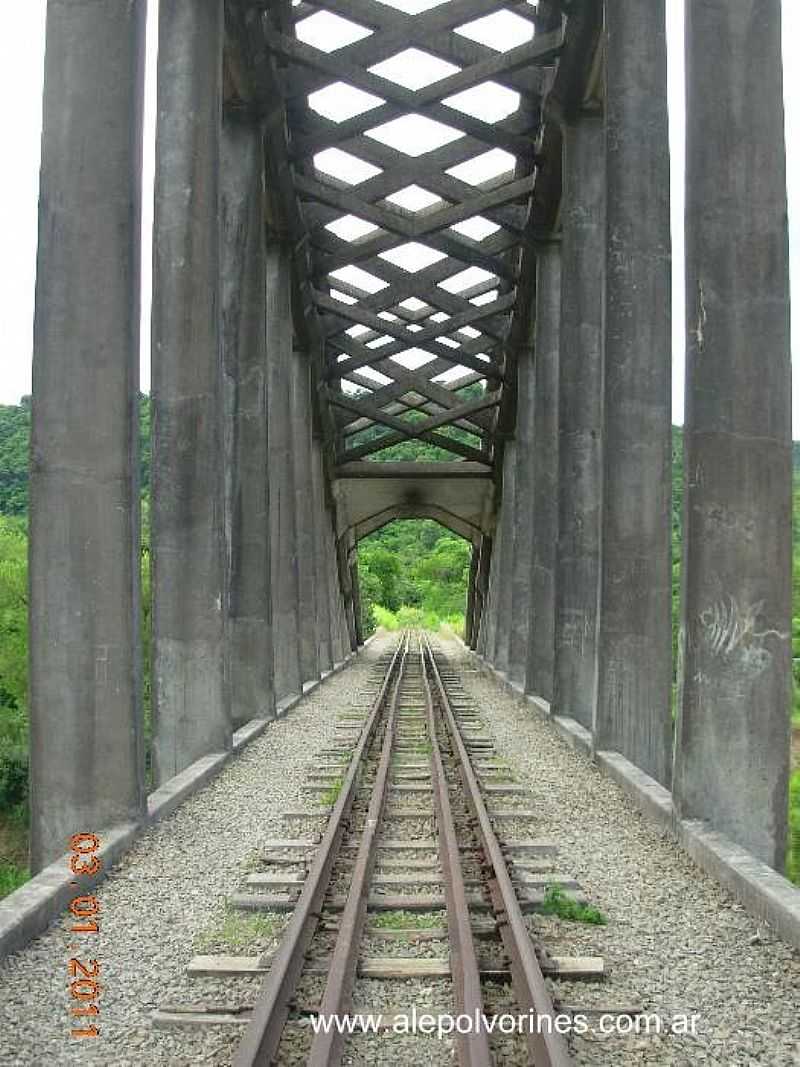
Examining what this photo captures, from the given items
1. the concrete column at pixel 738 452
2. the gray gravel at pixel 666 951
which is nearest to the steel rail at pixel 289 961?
the gray gravel at pixel 666 951

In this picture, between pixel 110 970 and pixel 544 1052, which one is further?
pixel 110 970

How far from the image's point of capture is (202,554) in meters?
10.7

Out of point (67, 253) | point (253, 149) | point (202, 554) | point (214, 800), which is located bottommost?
point (214, 800)

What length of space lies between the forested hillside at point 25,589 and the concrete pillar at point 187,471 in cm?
289

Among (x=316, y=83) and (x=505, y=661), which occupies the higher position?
(x=316, y=83)

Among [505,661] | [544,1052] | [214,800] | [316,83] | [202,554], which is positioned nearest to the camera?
[544,1052]

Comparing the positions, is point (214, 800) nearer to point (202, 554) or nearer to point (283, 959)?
point (202, 554)

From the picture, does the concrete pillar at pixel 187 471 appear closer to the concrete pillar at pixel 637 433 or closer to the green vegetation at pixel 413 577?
the concrete pillar at pixel 637 433

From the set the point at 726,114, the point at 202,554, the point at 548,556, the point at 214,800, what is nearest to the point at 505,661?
the point at 548,556

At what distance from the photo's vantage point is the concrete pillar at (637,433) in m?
10.6

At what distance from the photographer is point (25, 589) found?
84.9ft

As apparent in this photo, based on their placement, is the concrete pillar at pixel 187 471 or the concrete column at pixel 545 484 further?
the concrete column at pixel 545 484

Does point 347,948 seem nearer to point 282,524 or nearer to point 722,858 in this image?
point 722,858

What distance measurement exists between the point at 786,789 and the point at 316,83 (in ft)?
45.2
